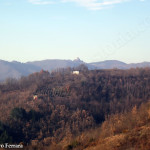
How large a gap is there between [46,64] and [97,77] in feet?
244

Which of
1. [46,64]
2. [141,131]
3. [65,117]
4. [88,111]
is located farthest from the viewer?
[46,64]

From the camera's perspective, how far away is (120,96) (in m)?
28.5

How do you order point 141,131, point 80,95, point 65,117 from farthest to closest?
point 80,95, point 65,117, point 141,131

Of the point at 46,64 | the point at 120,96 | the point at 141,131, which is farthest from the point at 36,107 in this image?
the point at 46,64

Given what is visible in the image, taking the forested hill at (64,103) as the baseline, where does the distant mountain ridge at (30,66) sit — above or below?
above

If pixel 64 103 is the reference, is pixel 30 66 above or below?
above

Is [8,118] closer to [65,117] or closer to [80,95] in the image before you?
[65,117]

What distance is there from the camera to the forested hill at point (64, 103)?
17.3 m

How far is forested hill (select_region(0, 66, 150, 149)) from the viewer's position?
56.8ft

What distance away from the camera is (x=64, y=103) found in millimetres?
24750

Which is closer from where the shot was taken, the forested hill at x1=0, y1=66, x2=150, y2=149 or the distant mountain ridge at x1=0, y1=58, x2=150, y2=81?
the forested hill at x1=0, y1=66, x2=150, y2=149

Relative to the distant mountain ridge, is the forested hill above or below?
below

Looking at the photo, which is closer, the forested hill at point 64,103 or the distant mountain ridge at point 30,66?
the forested hill at point 64,103

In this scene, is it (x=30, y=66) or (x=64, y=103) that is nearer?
(x=64, y=103)
